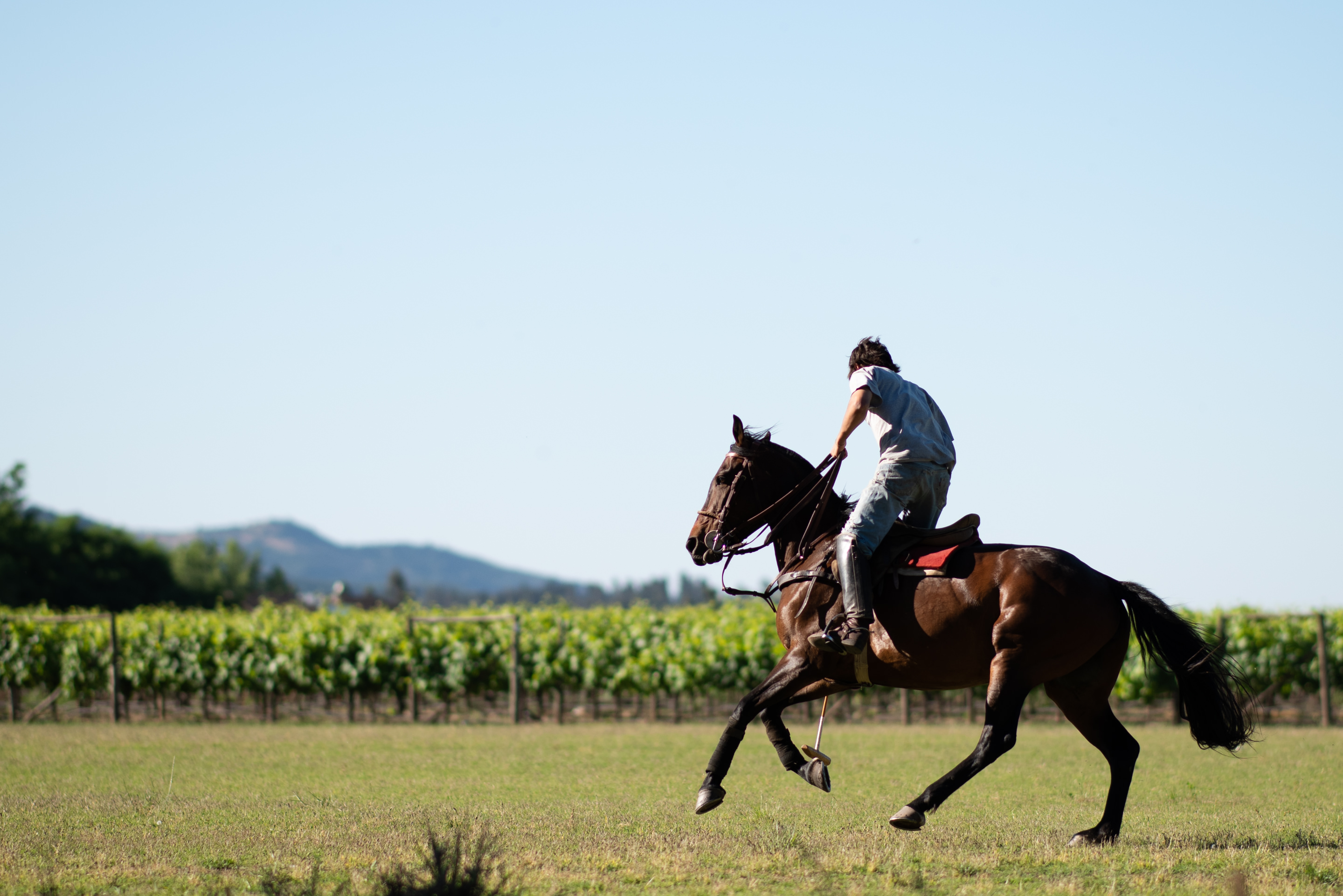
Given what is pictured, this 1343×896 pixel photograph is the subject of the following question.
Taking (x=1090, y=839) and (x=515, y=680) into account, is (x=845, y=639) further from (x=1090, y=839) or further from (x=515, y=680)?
(x=515, y=680)

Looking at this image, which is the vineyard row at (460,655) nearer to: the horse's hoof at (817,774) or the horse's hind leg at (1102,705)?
the horse's hind leg at (1102,705)

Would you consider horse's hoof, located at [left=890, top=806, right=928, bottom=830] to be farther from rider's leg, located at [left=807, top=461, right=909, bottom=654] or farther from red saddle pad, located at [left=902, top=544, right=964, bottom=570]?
red saddle pad, located at [left=902, top=544, right=964, bottom=570]

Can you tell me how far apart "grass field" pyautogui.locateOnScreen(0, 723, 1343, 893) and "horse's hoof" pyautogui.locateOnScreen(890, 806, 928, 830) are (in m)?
0.15

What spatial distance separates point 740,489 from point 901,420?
123 centimetres

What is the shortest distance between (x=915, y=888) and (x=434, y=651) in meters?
20.7

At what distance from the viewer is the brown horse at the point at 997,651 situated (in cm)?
759

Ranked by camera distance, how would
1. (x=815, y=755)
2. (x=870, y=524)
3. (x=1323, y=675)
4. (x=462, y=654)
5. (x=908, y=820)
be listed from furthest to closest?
1. (x=462, y=654)
2. (x=1323, y=675)
3. (x=870, y=524)
4. (x=815, y=755)
5. (x=908, y=820)

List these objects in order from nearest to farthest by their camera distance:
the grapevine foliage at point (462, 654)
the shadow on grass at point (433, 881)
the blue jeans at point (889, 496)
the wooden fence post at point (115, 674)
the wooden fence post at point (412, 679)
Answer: the shadow on grass at point (433, 881) → the blue jeans at point (889, 496) → the grapevine foliage at point (462, 654) → the wooden fence post at point (412, 679) → the wooden fence post at point (115, 674)

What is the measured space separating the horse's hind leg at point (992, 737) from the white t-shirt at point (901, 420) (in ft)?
4.27

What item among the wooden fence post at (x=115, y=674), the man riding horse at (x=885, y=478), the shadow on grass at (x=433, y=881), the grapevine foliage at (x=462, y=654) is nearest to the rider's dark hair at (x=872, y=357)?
the man riding horse at (x=885, y=478)

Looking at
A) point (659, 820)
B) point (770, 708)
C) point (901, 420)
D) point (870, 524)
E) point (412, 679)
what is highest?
point (901, 420)

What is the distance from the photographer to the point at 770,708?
26.5ft

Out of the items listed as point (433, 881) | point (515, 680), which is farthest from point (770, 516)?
point (515, 680)

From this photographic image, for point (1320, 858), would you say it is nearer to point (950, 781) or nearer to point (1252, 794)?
point (950, 781)
